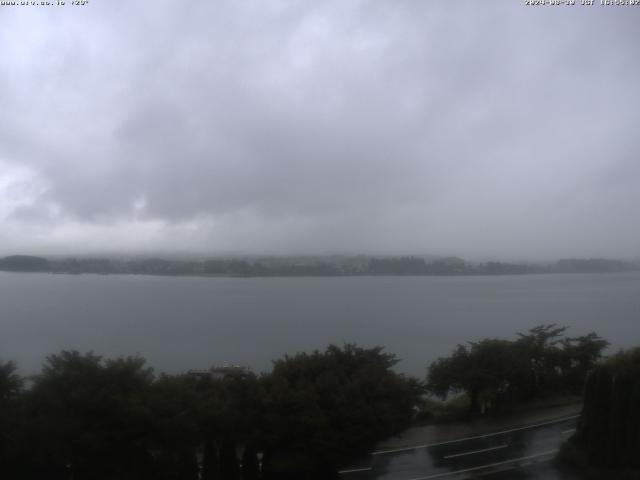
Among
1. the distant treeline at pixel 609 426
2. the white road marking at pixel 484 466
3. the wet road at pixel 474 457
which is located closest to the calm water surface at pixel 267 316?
the wet road at pixel 474 457

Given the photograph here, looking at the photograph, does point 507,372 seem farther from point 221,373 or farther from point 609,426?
point 221,373

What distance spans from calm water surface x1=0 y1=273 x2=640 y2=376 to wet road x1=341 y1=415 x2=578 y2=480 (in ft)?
29.2

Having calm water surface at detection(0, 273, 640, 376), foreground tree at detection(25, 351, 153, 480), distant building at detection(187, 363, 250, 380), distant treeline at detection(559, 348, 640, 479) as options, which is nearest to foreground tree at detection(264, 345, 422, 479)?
distant building at detection(187, 363, 250, 380)

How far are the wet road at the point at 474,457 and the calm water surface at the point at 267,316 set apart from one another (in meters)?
Result: 8.91

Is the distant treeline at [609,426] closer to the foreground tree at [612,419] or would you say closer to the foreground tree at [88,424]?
the foreground tree at [612,419]

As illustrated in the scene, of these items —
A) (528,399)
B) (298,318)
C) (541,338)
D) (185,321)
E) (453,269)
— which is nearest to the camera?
(528,399)

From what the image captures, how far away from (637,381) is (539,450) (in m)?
2.62

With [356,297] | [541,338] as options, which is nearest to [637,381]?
[541,338]

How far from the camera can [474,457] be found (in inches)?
433

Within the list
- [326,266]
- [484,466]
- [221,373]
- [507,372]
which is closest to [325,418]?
[484,466]

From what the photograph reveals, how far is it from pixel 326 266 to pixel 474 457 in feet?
145

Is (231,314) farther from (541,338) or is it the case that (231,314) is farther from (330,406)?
(330,406)

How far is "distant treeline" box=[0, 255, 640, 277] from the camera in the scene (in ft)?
159

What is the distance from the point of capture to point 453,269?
59.7 metres
